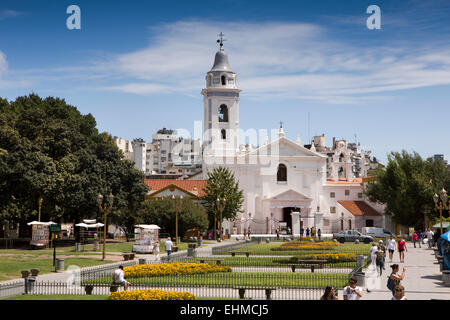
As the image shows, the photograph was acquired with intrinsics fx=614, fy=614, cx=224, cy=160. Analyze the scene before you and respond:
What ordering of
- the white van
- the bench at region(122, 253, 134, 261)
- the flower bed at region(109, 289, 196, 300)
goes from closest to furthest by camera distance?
the flower bed at region(109, 289, 196, 300) → the bench at region(122, 253, 134, 261) → the white van

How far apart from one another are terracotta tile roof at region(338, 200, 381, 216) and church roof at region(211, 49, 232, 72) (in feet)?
74.8

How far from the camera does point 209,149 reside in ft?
254

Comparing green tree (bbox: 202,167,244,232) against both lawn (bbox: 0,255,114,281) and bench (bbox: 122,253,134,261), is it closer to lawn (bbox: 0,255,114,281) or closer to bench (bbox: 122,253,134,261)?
bench (bbox: 122,253,134,261)

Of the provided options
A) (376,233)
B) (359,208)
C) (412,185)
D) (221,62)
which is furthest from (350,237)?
(221,62)

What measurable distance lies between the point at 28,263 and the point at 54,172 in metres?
12.4

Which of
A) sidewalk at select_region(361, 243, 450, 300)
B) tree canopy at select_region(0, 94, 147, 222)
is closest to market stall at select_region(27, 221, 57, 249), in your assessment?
tree canopy at select_region(0, 94, 147, 222)

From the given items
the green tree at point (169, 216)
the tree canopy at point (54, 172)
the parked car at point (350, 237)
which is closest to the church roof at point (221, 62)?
the green tree at point (169, 216)

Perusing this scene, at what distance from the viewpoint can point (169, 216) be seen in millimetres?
57375

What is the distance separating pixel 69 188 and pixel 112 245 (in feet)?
20.8

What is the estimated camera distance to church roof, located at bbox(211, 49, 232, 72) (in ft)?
253

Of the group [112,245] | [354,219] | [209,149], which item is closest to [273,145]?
A: [209,149]

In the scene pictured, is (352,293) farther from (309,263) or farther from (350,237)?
(350,237)

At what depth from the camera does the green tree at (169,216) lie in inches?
2263

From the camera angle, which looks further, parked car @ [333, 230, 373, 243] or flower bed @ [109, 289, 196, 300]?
parked car @ [333, 230, 373, 243]
